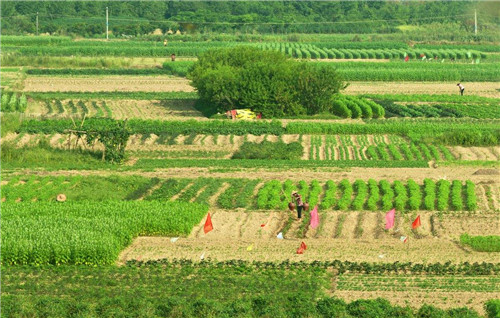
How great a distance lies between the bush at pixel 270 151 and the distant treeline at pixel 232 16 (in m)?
Answer: 79.3

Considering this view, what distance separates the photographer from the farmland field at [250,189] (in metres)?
27.5

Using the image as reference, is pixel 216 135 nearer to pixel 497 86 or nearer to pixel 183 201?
pixel 183 201

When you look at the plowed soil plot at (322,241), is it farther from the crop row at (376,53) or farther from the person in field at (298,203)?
the crop row at (376,53)

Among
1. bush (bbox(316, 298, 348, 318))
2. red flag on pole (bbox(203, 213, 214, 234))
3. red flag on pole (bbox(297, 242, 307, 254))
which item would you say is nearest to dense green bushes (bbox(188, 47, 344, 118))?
red flag on pole (bbox(203, 213, 214, 234))

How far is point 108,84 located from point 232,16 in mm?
67359

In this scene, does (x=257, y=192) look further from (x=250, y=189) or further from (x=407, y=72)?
(x=407, y=72)

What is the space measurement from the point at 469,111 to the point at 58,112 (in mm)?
23841

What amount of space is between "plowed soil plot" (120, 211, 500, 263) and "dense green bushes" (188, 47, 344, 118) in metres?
22.3

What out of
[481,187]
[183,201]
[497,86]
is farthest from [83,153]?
[497,86]

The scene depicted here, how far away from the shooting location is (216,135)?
165ft

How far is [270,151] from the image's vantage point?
46.4m

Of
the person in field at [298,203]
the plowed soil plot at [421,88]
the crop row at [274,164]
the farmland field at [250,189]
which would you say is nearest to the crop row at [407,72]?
the farmland field at [250,189]

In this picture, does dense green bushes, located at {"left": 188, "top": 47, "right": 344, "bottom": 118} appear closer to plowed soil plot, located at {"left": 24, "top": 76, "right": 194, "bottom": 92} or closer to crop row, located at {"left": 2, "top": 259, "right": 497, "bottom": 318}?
plowed soil plot, located at {"left": 24, "top": 76, "right": 194, "bottom": 92}

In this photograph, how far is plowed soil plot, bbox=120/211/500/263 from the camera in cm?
3123
